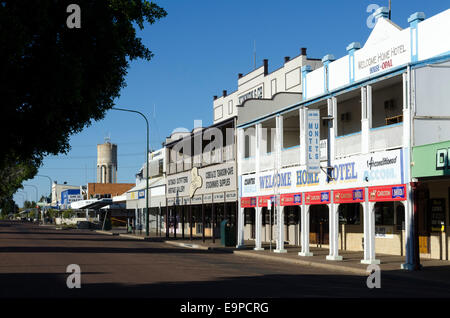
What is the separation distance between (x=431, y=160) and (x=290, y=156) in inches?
414

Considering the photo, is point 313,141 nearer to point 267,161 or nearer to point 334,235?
point 334,235

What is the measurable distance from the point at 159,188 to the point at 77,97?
4309cm

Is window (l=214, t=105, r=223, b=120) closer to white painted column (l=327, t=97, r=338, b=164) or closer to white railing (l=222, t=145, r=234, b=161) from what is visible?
white railing (l=222, t=145, r=234, b=161)

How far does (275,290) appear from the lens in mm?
14195

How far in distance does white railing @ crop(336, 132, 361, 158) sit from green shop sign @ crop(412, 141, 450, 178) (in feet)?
12.7

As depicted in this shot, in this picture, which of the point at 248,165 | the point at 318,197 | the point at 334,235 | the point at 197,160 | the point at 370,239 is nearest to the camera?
the point at 370,239

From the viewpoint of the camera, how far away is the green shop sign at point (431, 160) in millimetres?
18750

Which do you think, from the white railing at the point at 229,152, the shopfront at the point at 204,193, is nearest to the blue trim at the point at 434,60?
the shopfront at the point at 204,193

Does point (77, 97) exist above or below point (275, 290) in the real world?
above

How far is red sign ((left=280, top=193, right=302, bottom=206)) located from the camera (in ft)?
91.6

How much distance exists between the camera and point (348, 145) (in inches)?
968

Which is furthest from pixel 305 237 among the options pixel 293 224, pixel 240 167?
pixel 240 167

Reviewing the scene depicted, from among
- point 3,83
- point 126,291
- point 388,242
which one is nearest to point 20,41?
point 3,83
